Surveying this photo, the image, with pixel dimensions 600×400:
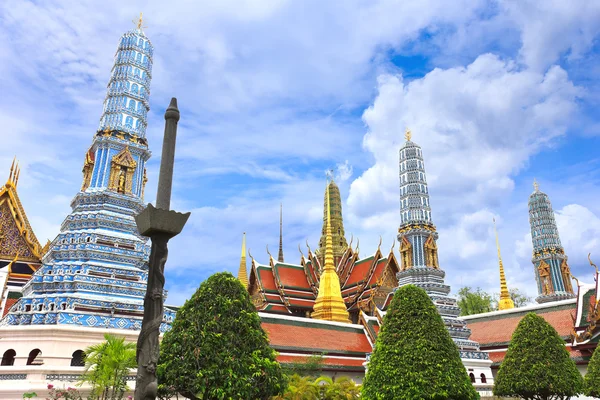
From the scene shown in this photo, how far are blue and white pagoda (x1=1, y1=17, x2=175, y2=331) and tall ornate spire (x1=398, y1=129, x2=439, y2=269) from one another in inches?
616

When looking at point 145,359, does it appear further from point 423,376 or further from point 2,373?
point 2,373

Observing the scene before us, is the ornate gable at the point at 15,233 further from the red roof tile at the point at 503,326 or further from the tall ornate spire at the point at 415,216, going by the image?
the red roof tile at the point at 503,326

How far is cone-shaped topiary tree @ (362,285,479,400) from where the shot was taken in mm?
11555

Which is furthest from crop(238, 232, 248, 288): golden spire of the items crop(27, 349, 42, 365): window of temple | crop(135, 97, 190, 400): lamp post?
crop(135, 97, 190, 400): lamp post

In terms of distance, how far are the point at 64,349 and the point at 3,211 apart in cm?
1314

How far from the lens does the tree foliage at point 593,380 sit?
51.7 feet

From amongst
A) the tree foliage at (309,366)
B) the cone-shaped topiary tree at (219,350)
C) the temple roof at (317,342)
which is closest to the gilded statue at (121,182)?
the temple roof at (317,342)

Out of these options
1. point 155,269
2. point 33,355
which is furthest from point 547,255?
point 155,269

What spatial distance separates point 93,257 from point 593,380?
18608 mm

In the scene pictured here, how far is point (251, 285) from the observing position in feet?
128

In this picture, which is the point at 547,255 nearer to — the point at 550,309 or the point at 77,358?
the point at 550,309

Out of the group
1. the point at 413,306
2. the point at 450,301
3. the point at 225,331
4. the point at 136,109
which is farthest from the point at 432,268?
the point at 225,331

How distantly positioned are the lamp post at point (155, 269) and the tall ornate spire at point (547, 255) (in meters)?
44.3

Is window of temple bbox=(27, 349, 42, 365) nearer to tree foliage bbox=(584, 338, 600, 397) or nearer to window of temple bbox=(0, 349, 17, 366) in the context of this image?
window of temple bbox=(0, 349, 17, 366)
